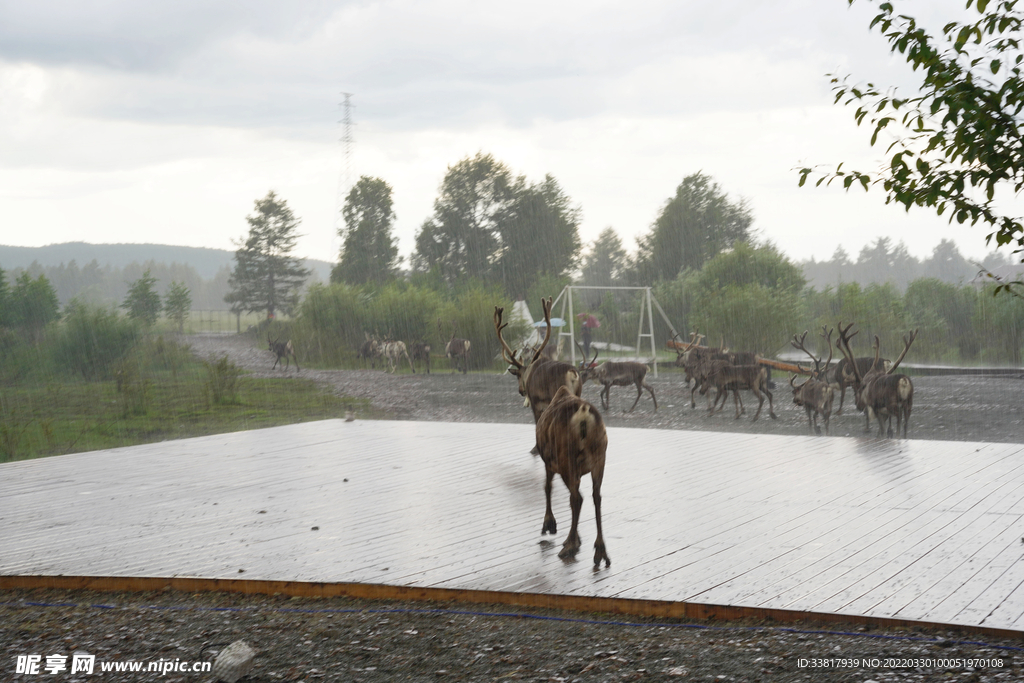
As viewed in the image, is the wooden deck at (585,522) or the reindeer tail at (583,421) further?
the reindeer tail at (583,421)

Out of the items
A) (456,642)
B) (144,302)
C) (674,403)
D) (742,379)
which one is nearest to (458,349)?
(144,302)

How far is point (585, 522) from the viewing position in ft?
15.4

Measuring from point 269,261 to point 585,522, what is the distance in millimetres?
37809

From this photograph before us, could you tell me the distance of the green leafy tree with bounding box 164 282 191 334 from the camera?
75.8 feet

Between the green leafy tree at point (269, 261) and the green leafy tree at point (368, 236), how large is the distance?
243 cm

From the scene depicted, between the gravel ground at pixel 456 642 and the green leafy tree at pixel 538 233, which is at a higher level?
the green leafy tree at pixel 538 233

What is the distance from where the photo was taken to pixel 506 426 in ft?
30.8

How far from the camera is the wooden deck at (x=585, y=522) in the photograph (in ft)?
11.5

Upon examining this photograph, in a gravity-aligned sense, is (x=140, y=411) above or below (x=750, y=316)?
below

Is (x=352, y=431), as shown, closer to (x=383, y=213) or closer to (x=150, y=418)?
(x=150, y=418)

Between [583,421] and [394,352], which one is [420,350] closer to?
[394,352]

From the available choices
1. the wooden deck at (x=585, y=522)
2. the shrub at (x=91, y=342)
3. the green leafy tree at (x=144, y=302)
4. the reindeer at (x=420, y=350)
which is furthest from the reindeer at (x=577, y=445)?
the reindeer at (x=420, y=350)

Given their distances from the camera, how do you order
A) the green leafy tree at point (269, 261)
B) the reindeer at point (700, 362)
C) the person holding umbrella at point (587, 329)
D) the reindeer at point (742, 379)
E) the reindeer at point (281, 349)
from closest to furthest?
1. the reindeer at point (742, 379)
2. the reindeer at point (700, 362)
3. the person holding umbrella at point (587, 329)
4. the reindeer at point (281, 349)
5. the green leafy tree at point (269, 261)

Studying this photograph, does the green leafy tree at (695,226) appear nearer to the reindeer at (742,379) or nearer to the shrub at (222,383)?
the shrub at (222,383)
